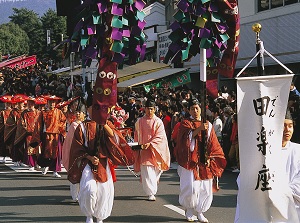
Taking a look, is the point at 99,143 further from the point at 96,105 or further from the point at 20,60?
the point at 20,60

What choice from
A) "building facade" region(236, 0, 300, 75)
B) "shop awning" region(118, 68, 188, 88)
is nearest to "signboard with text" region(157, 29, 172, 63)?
"shop awning" region(118, 68, 188, 88)

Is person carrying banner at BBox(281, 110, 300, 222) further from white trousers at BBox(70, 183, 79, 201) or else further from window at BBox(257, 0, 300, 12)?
window at BBox(257, 0, 300, 12)

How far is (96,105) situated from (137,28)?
1148mm

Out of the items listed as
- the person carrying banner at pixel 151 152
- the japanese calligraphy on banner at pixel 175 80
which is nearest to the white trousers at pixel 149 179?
the person carrying banner at pixel 151 152

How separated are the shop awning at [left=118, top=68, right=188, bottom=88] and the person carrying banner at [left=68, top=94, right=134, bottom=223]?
1323 centimetres

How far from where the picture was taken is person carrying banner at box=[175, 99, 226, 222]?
9055mm

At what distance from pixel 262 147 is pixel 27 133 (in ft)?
32.8

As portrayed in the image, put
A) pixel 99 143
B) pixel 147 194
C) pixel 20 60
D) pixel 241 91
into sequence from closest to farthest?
pixel 241 91
pixel 99 143
pixel 147 194
pixel 20 60

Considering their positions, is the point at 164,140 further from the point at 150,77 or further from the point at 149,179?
the point at 150,77

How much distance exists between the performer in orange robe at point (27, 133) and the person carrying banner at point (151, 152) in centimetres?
428

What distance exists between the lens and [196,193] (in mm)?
9031

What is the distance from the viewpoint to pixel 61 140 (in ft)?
46.9

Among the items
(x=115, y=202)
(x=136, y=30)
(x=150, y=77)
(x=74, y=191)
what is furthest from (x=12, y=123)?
(x=136, y=30)

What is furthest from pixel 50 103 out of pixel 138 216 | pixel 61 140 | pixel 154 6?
pixel 154 6
